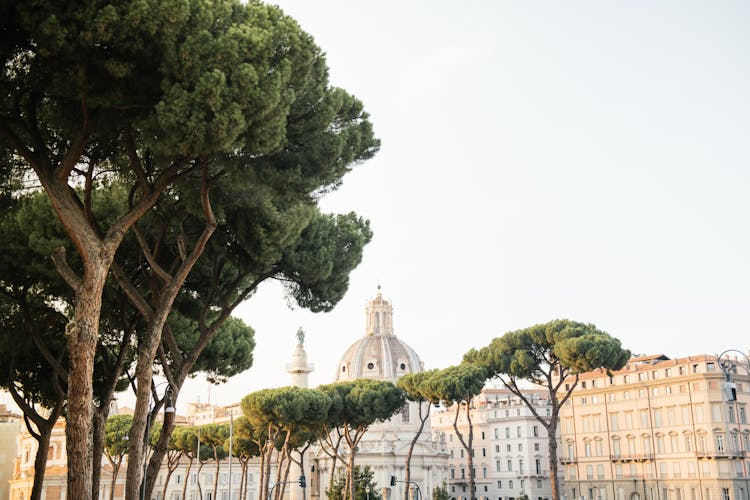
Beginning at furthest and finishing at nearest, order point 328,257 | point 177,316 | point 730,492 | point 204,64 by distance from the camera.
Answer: point 730,492 → point 177,316 → point 328,257 → point 204,64

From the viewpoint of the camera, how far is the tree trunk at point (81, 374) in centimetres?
1206

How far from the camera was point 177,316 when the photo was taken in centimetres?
2202

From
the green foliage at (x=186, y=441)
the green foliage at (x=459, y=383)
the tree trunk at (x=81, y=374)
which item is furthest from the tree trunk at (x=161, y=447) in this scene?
the green foliage at (x=186, y=441)

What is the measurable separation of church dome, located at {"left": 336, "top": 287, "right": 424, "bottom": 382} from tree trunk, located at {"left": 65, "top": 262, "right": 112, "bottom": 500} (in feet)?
243

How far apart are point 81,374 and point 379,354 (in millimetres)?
77406

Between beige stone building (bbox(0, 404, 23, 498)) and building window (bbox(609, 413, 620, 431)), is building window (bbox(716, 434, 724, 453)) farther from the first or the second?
beige stone building (bbox(0, 404, 23, 498))

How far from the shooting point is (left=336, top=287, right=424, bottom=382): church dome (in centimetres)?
8750

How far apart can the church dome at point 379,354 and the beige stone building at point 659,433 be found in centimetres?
2581

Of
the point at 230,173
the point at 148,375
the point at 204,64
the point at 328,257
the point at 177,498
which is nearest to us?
the point at 204,64

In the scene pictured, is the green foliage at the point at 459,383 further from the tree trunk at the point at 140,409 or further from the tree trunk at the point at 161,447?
the tree trunk at the point at 140,409

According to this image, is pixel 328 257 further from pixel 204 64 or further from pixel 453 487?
pixel 453 487

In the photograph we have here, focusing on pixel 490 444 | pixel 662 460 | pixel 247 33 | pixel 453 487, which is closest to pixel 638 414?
pixel 662 460

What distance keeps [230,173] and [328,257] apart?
5840 millimetres

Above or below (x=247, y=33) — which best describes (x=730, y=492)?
below
